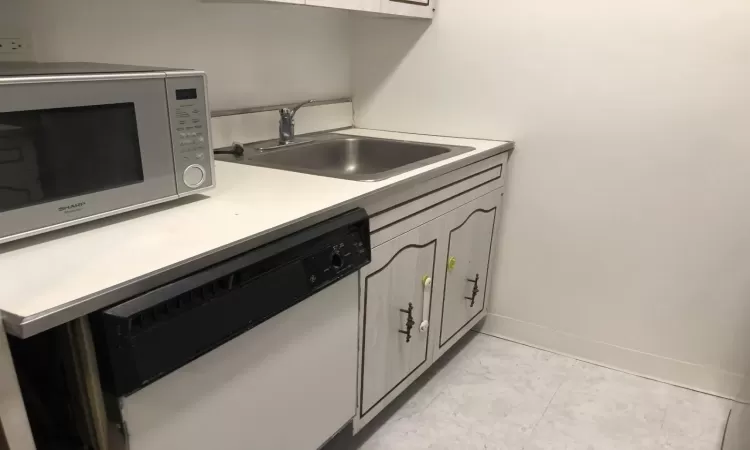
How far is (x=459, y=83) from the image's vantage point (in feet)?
6.99

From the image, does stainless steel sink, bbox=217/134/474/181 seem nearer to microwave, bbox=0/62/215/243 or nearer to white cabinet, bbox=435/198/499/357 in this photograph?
white cabinet, bbox=435/198/499/357

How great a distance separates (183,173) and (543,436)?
4.52 ft

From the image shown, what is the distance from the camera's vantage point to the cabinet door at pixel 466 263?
1.88m

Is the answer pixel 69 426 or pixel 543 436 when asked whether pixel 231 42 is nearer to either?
pixel 69 426

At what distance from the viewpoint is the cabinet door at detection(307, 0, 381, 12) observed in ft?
5.18

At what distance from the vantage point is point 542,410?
6.09ft

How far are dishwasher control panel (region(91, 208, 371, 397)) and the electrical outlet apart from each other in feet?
2.56

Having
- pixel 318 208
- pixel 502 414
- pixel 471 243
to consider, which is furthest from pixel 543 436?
pixel 318 208

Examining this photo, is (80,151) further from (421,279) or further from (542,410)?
(542,410)

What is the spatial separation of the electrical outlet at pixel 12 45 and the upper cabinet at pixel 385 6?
60 centimetres

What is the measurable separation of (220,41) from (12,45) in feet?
2.15

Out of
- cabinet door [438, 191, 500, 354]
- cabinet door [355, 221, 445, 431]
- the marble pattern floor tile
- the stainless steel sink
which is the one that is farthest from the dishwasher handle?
the stainless steel sink

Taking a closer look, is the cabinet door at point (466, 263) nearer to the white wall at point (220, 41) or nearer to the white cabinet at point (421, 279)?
the white cabinet at point (421, 279)

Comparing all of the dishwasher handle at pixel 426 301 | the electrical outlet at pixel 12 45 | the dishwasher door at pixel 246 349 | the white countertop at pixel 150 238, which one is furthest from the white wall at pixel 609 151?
the electrical outlet at pixel 12 45
